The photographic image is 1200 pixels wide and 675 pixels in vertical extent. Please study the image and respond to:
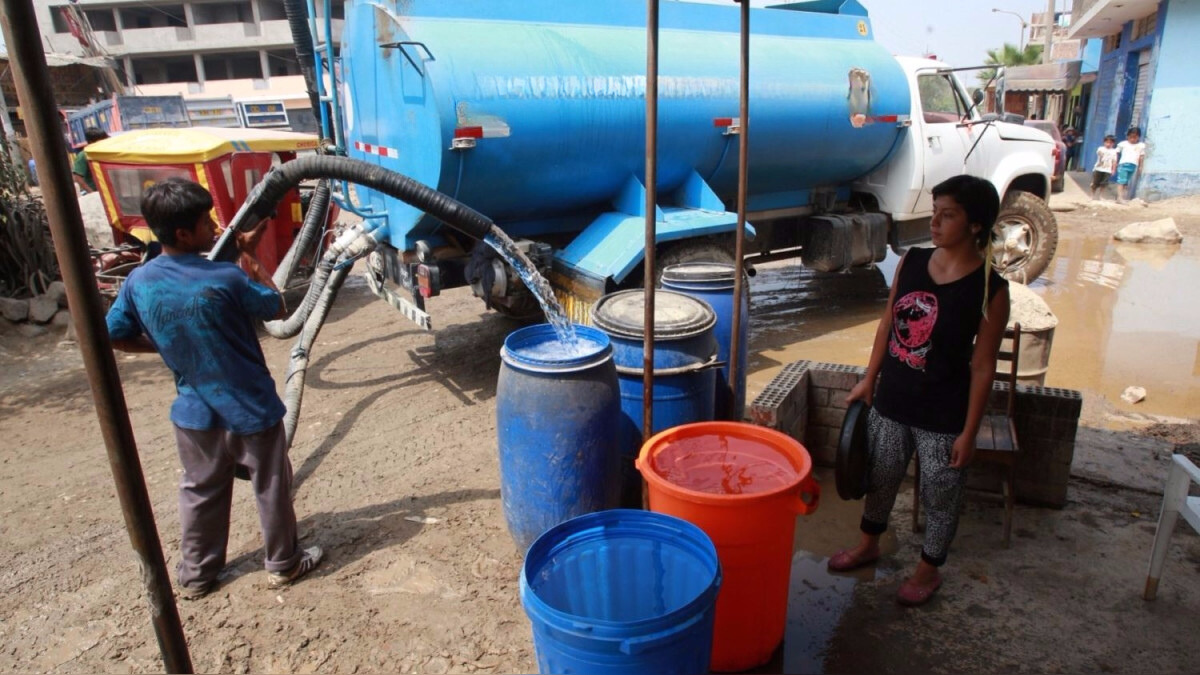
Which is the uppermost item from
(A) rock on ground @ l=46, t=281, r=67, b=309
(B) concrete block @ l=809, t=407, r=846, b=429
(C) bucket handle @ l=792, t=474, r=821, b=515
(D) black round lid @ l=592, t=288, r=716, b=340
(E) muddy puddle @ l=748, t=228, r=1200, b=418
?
(D) black round lid @ l=592, t=288, r=716, b=340

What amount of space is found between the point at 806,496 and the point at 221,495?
2358mm

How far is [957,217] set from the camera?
95.2 inches

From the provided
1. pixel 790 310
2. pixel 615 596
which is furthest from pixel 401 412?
pixel 790 310

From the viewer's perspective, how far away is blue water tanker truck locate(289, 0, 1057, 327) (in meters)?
4.53

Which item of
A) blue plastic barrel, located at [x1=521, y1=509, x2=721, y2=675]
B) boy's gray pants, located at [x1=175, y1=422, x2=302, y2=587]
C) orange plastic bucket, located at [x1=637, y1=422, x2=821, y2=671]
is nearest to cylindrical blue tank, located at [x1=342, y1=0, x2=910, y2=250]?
boy's gray pants, located at [x1=175, y1=422, x2=302, y2=587]

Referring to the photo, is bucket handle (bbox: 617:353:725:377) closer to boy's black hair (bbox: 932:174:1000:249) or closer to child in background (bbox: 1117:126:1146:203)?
boy's black hair (bbox: 932:174:1000:249)

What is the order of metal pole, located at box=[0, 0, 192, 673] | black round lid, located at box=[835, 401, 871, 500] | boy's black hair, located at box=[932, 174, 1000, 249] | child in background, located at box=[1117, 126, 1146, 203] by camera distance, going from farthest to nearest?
child in background, located at box=[1117, 126, 1146, 203] < black round lid, located at box=[835, 401, 871, 500] < boy's black hair, located at box=[932, 174, 1000, 249] < metal pole, located at box=[0, 0, 192, 673]

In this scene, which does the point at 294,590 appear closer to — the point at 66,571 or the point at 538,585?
the point at 66,571

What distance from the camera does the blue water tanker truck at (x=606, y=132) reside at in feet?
14.9

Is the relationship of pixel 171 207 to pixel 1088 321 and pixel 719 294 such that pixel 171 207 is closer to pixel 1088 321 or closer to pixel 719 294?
pixel 719 294

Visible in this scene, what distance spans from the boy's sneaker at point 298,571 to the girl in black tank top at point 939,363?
243 centimetres

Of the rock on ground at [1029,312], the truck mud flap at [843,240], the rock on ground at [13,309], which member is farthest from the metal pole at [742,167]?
the rock on ground at [13,309]

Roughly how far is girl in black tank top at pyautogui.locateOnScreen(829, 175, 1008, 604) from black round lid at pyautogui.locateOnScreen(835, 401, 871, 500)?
0.04m

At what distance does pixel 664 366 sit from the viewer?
10.3 ft
